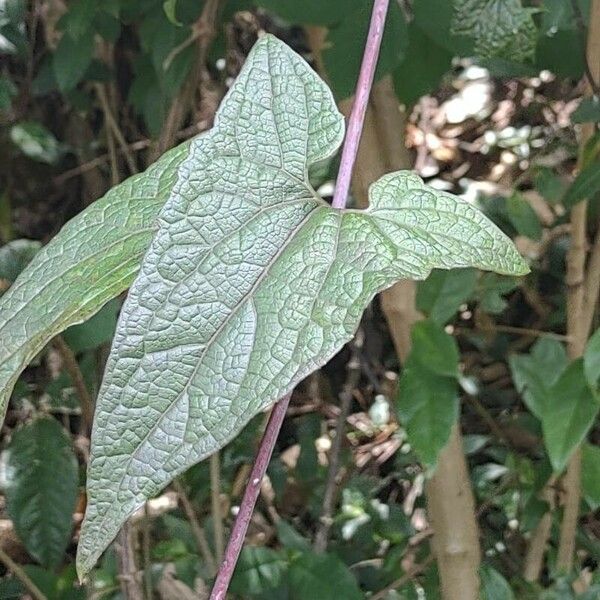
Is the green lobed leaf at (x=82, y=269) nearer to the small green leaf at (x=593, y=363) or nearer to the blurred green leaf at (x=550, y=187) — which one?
the small green leaf at (x=593, y=363)

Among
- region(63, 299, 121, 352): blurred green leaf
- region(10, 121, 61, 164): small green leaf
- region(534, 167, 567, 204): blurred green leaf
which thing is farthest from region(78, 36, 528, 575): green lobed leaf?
region(10, 121, 61, 164): small green leaf

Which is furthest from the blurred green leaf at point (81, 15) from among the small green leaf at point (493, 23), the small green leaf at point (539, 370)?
the small green leaf at point (539, 370)

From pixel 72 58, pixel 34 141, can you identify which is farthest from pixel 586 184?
pixel 34 141

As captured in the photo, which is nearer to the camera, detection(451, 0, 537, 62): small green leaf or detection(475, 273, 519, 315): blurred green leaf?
detection(451, 0, 537, 62): small green leaf

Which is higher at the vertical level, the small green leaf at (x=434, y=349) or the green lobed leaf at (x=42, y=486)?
the small green leaf at (x=434, y=349)

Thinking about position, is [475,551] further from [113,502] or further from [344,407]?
[113,502]

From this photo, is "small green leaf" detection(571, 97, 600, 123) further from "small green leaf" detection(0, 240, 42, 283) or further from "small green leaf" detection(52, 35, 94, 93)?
"small green leaf" detection(52, 35, 94, 93)
